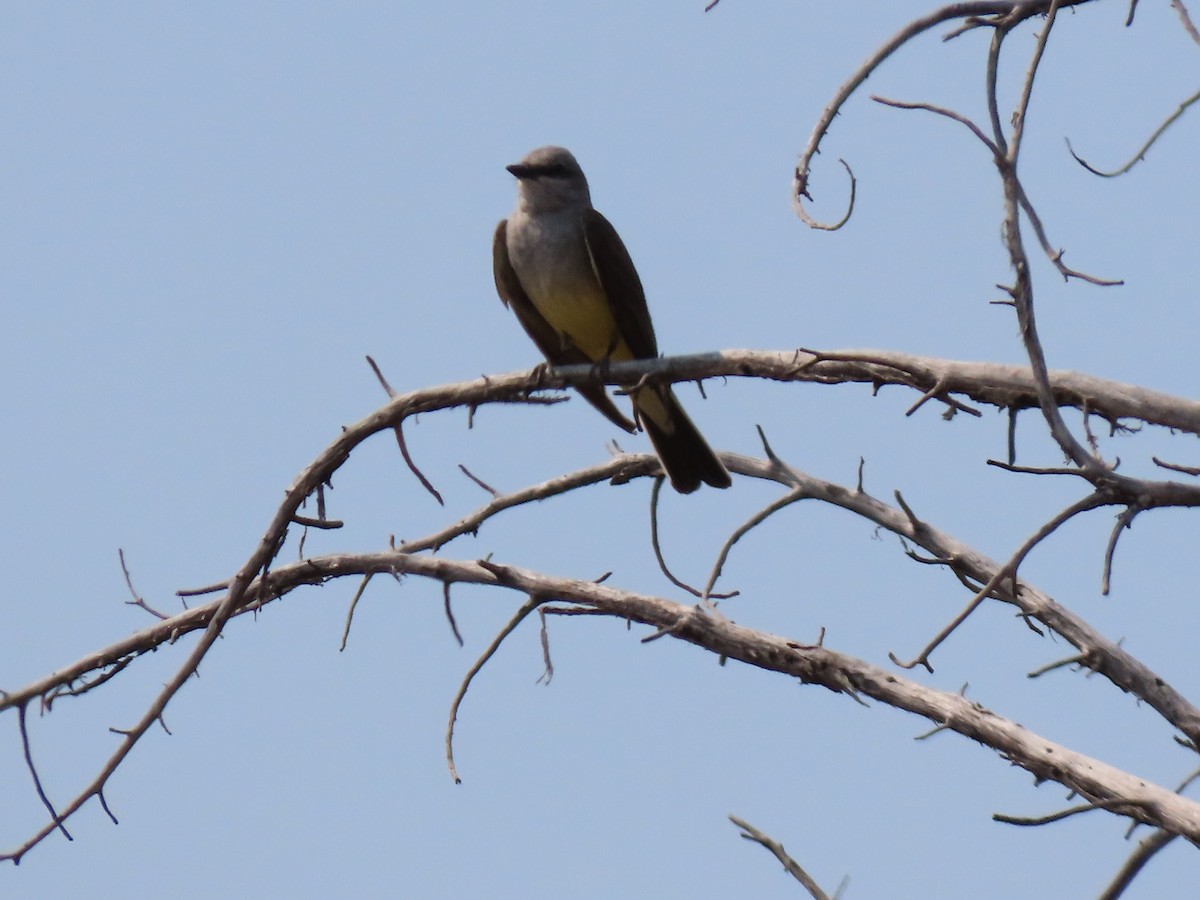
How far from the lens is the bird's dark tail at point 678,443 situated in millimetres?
6375

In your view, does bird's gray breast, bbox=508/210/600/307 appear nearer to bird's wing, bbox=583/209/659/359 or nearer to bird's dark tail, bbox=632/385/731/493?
bird's wing, bbox=583/209/659/359

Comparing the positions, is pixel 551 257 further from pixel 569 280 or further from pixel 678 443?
pixel 678 443

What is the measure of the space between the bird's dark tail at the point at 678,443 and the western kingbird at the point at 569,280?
269mm

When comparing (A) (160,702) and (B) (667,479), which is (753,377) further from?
(A) (160,702)

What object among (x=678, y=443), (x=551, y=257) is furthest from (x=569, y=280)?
(x=678, y=443)

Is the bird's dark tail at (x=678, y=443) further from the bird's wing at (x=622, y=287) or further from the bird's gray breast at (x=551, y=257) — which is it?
the bird's gray breast at (x=551, y=257)

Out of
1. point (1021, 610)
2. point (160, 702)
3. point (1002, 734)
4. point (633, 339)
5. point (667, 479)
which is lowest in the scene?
point (160, 702)

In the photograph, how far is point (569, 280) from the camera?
23.3ft

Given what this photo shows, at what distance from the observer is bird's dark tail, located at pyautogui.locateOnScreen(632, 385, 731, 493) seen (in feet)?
20.9

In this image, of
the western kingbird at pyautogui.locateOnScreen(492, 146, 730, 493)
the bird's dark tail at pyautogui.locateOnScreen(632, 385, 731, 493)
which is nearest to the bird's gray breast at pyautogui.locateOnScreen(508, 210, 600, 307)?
the western kingbird at pyautogui.locateOnScreen(492, 146, 730, 493)

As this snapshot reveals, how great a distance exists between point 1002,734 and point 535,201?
3785 mm

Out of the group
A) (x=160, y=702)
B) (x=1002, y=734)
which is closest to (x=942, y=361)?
(x=1002, y=734)

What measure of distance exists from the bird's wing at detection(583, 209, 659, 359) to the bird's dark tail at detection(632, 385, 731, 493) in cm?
61

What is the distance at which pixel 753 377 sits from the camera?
4746 mm
